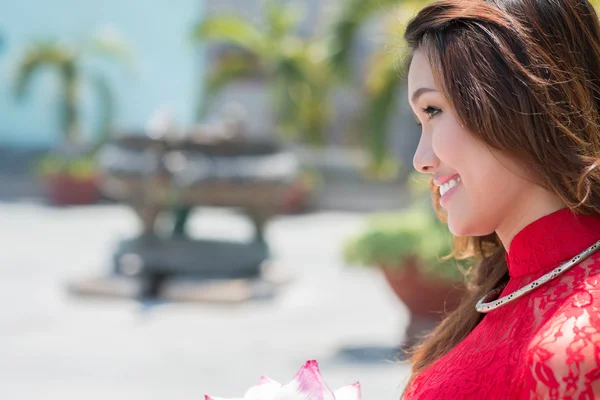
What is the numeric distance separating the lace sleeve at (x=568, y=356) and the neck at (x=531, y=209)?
6.9 inches

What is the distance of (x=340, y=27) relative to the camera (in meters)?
6.65

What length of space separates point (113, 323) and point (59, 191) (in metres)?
7.65

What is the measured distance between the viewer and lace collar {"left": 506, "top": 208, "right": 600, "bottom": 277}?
44.0 inches

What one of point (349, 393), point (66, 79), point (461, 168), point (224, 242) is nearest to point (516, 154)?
point (461, 168)

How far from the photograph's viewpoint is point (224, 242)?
299 inches

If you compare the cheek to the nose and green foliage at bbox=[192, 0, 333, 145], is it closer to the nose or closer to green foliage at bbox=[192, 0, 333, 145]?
the nose

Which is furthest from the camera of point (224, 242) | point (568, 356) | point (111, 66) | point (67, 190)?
point (111, 66)

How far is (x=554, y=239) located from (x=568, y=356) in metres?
0.23

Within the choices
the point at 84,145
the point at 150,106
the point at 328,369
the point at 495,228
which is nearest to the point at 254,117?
the point at 150,106

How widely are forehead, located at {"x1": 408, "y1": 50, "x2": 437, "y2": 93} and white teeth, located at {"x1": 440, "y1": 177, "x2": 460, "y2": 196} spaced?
0.13 metres

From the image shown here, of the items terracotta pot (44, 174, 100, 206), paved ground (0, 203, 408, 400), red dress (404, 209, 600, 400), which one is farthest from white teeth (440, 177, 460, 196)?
terracotta pot (44, 174, 100, 206)

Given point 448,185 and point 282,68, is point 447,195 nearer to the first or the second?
point 448,185

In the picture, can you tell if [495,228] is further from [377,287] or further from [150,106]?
[150,106]

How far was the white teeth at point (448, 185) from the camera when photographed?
3.93 feet
